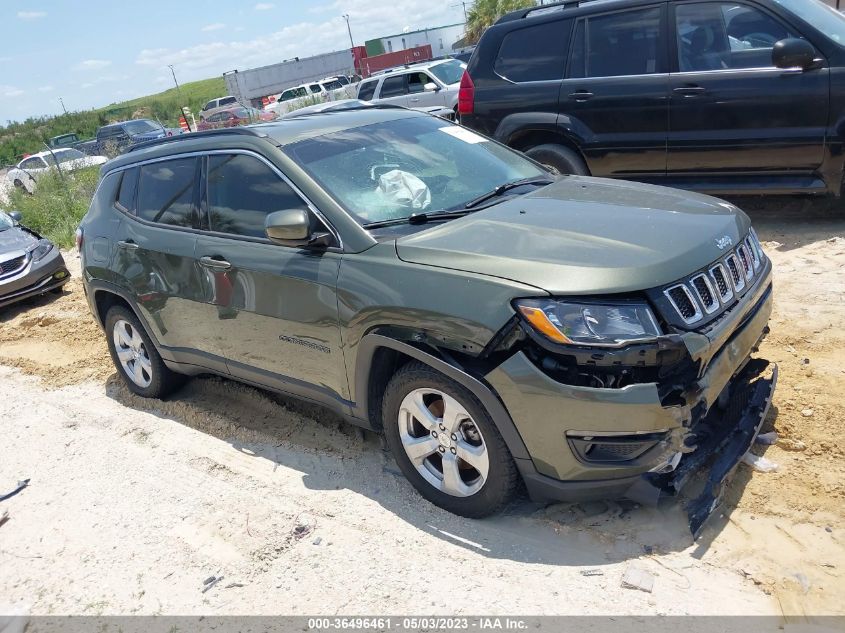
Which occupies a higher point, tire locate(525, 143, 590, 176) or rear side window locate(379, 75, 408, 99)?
rear side window locate(379, 75, 408, 99)

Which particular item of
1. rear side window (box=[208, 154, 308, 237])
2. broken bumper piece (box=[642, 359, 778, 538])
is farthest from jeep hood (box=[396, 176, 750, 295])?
rear side window (box=[208, 154, 308, 237])

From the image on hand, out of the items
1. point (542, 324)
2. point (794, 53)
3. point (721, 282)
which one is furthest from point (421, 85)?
point (542, 324)

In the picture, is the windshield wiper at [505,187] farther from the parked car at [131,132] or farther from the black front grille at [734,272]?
the parked car at [131,132]

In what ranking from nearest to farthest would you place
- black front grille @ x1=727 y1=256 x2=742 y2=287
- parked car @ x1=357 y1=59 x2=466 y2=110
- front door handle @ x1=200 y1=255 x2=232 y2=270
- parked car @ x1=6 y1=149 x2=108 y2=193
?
black front grille @ x1=727 y1=256 x2=742 y2=287 < front door handle @ x1=200 y1=255 x2=232 y2=270 < parked car @ x1=357 y1=59 x2=466 y2=110 < parked car @ x1=6 y1=149 x2=108 y2=193

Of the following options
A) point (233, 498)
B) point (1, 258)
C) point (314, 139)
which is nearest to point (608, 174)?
point (314, 139)

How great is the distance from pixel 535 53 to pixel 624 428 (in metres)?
5.51

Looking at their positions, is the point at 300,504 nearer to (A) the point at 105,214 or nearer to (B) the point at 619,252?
(B) the point at 619,252

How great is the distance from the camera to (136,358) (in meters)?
5.30

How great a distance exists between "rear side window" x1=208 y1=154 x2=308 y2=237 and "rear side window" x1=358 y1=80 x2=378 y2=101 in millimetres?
14295

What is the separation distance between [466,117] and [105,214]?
3998 millimetres

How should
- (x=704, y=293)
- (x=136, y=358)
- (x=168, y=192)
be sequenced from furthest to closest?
(x=136, y=358) → (x=168, y=192) → (x=704, y=293)

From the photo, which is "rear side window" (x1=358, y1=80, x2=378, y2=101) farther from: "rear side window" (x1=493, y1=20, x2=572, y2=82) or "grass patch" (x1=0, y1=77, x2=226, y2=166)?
"grass patch" (x1=0, y1=77, x2=226, y2=166)

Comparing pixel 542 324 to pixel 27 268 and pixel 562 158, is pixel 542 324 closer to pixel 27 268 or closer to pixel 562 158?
pixel 562 158

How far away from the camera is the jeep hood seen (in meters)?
2.84
